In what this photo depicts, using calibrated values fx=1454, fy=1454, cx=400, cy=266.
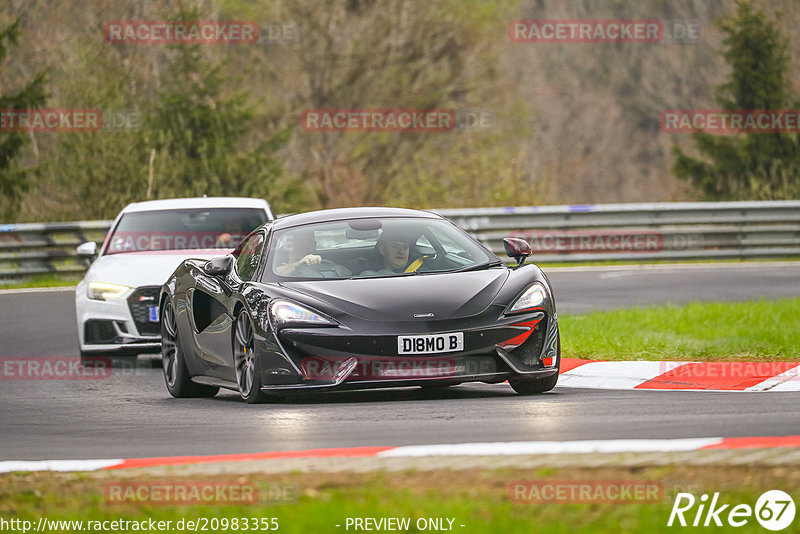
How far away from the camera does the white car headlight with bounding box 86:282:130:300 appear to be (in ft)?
44.4

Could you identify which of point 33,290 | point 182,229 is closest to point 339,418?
point 182,229

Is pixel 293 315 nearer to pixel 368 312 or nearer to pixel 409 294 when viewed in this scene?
pixel 368 312

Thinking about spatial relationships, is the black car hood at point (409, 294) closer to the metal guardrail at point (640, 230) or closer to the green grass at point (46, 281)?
the green grass at point (46, 281)

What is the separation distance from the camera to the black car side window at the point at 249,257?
1034 cm

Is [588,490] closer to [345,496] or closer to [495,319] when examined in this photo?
[345,496]

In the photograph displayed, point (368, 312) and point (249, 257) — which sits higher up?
point (249, 257)

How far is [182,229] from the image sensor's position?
14812 millimetres

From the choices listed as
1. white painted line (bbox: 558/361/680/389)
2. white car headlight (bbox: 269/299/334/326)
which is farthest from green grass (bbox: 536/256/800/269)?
white car headlight (bbox: 269/299/334/326)

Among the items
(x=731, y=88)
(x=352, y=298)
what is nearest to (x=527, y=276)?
(x=352, y=298)

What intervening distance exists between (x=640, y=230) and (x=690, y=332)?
1266cm

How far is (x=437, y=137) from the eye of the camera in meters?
40.7

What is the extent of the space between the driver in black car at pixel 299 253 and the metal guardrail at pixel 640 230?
1494 cm

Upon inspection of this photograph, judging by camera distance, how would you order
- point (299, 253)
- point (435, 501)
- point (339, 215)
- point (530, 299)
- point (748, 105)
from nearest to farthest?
point (435, 501) < point (530, 299) < point (299, 253) < point (339, 215) < point (748, 105)

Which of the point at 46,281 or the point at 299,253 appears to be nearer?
the point at 299,253
